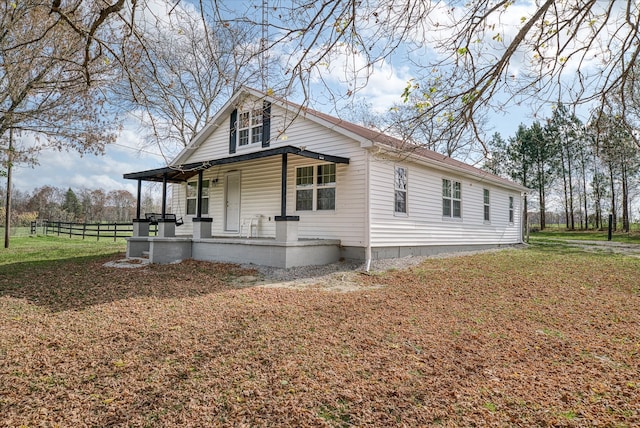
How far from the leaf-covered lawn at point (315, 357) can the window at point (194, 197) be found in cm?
723

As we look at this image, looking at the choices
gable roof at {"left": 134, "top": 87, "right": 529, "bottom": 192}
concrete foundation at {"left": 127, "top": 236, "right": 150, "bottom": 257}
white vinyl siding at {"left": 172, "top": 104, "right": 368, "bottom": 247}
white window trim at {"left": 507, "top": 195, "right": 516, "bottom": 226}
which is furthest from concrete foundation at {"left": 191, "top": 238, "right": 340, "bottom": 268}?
white window trim at {"left": 507, "top": 195, "right": 516, "bottom": 226}

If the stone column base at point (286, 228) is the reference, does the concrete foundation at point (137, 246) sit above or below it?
below

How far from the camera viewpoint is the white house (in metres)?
9.51

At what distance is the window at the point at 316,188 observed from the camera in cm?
1046

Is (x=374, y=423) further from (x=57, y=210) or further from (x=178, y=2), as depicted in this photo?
(x=57, y=210)

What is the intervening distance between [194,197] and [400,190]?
802cm

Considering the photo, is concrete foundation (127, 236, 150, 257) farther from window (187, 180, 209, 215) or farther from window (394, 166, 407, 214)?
window (394, 166, 407, 214)

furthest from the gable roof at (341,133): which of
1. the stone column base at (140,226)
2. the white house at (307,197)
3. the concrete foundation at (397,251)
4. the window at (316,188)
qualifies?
the concrete foundation at (397,251)

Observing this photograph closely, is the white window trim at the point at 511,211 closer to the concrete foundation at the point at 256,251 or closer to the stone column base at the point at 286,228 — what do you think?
the concrete foundation at the point at 256,251

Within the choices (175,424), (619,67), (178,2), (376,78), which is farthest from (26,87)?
(619,67)

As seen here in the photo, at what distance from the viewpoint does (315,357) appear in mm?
3447

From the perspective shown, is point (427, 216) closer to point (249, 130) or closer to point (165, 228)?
point (249, 130)

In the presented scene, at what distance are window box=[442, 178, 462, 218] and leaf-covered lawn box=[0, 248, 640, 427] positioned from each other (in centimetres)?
641

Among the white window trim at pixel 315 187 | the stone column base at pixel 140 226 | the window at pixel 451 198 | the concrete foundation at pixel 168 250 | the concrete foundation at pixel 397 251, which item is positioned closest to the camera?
the concrete foundation at pixel 397 251
